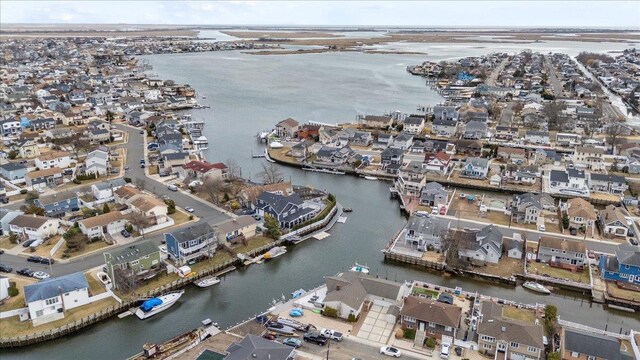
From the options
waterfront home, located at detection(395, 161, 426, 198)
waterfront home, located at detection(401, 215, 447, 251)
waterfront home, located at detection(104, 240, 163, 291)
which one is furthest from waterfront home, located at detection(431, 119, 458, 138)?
waterfront home, located at detection(104, 240, 163, 291)

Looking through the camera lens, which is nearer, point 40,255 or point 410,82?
point 40,255

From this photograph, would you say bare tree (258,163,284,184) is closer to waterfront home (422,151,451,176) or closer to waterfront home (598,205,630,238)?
waterfront home (422,151,451,176)

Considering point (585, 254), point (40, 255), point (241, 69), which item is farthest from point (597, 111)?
point (241, 69)

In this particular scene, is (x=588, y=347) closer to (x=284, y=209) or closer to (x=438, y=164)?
(x=284, y=209)

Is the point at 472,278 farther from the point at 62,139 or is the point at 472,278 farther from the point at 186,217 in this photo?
the point at 62,139

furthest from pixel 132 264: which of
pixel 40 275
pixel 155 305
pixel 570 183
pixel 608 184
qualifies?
pixel 608 184
